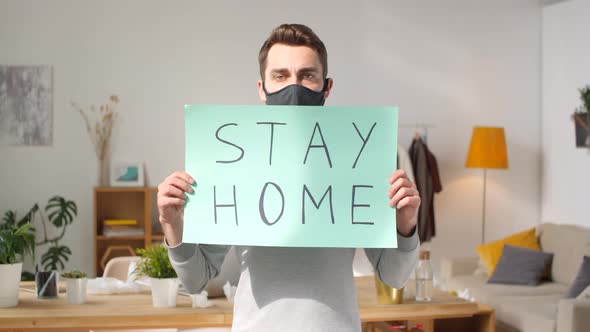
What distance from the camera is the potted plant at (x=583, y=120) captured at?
6.07 metres

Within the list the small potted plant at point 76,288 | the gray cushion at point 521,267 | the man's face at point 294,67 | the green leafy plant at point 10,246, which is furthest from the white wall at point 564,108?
the man's face at point 294,67

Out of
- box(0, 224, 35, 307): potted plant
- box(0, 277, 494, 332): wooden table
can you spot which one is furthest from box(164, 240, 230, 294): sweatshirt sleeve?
box(0, 224, 35, 307): potted plant

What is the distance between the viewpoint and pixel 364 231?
1518 mm

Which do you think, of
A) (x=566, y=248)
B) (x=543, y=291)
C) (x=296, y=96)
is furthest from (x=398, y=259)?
(x=566, y=248)

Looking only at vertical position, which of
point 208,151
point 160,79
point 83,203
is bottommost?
point 83,203

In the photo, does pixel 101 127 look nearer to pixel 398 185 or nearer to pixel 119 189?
pixel 119 189

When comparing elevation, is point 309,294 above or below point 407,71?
below

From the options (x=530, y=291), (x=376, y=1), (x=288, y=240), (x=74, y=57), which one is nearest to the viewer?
(x=288, y=240)

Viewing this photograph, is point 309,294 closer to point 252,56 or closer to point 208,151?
point 208,151

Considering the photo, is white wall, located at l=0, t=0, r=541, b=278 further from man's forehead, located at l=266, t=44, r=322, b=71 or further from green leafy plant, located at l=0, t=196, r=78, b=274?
man's forehead, located at l=266, t=44, r=322, b=71

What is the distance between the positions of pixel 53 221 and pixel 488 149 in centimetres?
369

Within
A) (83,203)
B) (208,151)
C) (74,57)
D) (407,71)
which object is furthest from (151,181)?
(208,151)

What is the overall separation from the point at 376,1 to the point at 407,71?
0.69 m

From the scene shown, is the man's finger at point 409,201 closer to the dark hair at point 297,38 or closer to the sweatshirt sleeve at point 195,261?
the dark hair at point 297,38
